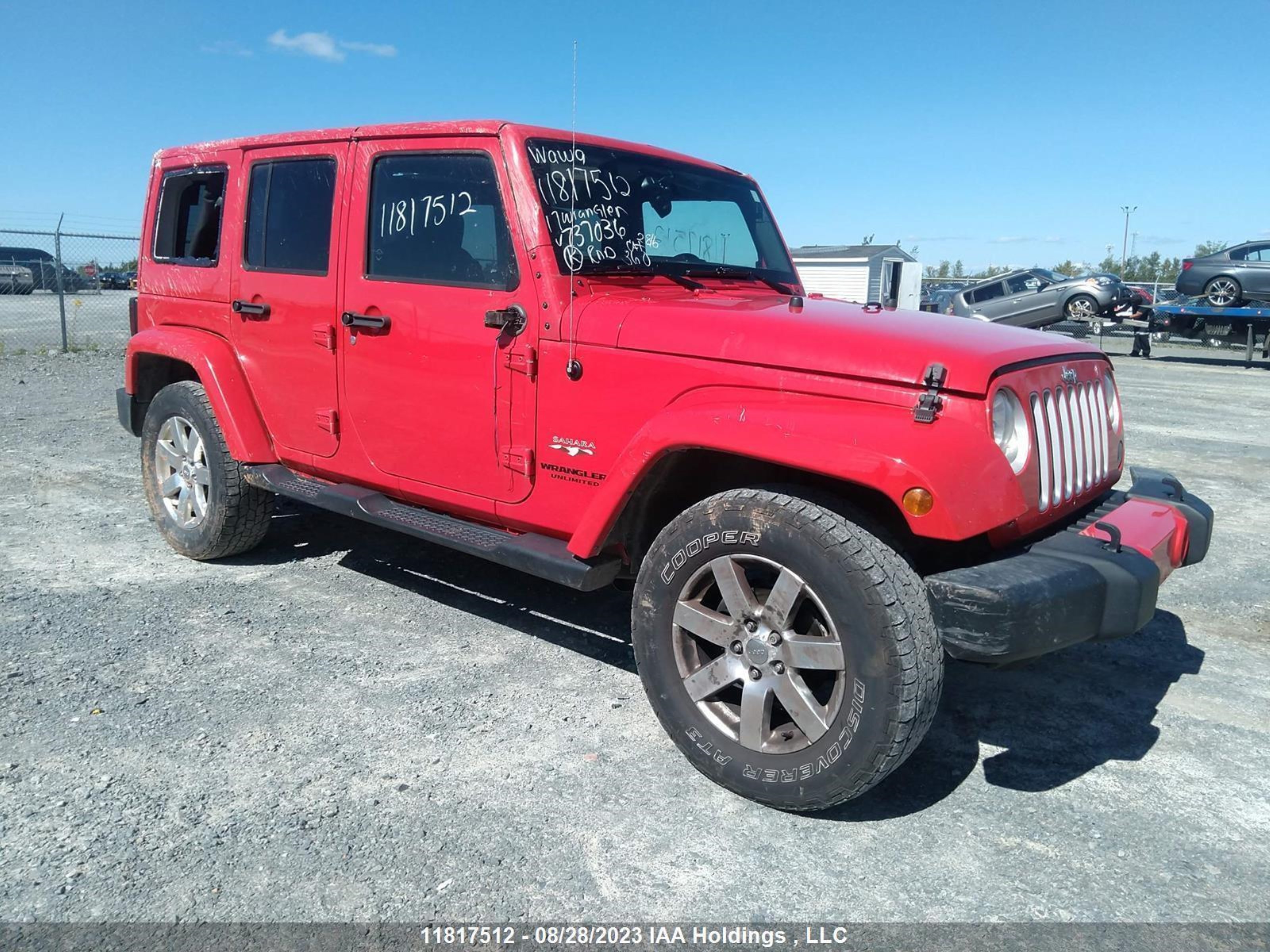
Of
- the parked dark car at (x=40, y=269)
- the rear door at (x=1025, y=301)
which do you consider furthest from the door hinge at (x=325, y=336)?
the parked dark car at (x=40, y=269)

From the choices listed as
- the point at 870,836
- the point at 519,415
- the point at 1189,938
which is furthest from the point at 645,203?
the point at 1189,938

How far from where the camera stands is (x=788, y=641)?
2768 mm

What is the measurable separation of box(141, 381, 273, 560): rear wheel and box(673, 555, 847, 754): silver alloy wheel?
9.09 ft

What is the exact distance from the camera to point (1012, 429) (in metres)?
2.74

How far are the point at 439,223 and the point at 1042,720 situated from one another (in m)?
2.97

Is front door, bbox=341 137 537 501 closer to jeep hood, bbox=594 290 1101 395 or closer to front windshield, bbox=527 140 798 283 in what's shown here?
front windshield, bbox=527 140 798 283

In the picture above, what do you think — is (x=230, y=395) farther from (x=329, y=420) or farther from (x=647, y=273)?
(x=647, y=273)

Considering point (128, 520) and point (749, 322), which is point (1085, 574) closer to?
point (749, 322)

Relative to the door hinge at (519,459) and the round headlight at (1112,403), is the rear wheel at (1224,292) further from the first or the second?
the door hinge at (519,459)

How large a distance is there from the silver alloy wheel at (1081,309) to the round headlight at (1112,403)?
60.5ft

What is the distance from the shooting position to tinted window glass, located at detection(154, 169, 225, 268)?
4.80 m

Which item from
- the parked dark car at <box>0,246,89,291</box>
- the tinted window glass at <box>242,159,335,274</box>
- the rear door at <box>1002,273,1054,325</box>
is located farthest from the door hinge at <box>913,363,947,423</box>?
the parked dark car at <box>0,246,89,291</box>

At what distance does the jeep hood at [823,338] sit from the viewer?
2.67 metres

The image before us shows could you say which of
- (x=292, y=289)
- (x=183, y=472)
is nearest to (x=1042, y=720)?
(x=292, y=289)
